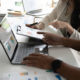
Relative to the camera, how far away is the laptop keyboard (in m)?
0.65

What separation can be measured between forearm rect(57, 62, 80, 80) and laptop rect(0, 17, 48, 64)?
19 centimetres

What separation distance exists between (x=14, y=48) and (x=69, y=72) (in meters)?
0.39

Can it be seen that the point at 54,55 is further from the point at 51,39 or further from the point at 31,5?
the point at 31,5

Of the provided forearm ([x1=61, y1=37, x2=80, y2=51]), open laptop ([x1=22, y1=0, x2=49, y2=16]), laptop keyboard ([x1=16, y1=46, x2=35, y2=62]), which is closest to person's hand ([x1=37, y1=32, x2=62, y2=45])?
forearm ([x1=61, y1=37, x2=80, y2=51])

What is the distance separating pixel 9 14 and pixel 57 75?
1.11 meters

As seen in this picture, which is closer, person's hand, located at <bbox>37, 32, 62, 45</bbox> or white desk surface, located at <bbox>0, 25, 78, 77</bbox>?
white desk surface, located at <bbox>0, 25, 78, 77</bbox>

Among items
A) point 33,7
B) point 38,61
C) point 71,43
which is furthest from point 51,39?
point 33,7

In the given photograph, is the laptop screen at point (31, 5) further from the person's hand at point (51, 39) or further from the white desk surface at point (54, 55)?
the white desk surface at point (54, 55)

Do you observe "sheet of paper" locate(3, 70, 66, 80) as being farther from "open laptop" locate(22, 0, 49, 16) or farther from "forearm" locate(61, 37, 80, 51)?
"open laptop" locate(22, 0, 49, 16)

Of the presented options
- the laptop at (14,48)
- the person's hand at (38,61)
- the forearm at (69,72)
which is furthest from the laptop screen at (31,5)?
the forearm at (69,72)

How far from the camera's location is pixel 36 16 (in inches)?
→ 55.4

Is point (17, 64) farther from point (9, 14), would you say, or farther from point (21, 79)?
point (9, 14)

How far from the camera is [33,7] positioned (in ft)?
5.02

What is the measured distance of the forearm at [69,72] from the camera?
51 centimetres
